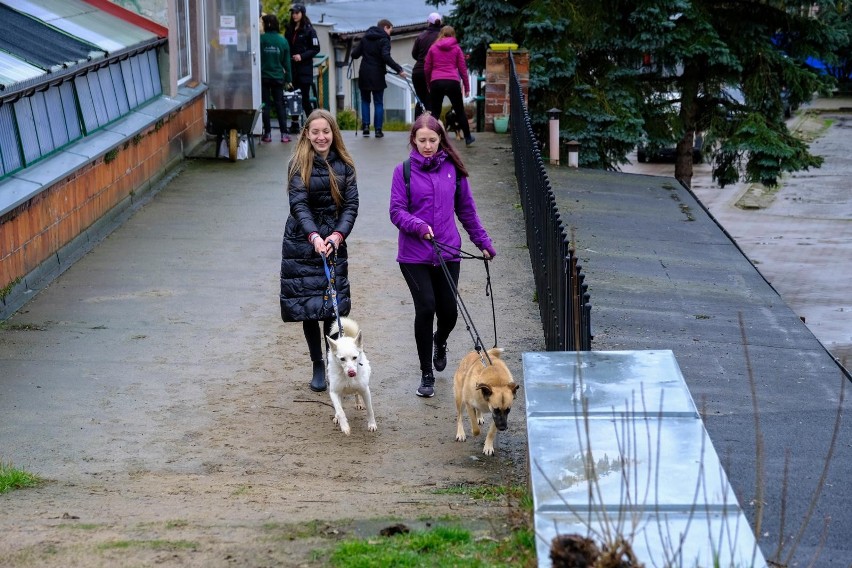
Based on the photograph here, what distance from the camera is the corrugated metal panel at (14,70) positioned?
9.95 meters

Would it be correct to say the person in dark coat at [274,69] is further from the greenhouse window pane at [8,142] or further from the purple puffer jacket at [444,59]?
the greenhouse window pane at [8,142]

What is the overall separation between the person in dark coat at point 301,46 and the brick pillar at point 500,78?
317cm

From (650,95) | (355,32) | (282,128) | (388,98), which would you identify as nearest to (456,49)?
(282,128)

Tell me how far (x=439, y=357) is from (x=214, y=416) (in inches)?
66.5

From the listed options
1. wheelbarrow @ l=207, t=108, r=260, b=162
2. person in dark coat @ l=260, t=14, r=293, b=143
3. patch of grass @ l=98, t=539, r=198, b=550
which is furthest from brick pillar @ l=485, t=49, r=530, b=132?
patch of grass @ l=98, t=539, r=198, b=550

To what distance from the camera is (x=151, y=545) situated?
4930 millimetres

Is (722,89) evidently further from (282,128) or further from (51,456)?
(51,456)

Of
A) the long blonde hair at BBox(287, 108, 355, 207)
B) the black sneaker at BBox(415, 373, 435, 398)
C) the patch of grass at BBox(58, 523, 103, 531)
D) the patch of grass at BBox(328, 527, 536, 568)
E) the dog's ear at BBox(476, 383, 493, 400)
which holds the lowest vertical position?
the black sneaker at BBox(415, 373, 435, 398)

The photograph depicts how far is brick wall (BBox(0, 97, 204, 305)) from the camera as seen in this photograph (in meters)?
9.89

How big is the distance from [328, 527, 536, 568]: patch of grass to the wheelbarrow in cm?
1240

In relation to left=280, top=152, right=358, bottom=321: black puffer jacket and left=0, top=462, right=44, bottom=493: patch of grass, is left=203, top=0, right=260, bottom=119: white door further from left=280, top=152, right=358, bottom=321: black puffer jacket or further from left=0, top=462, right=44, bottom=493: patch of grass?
left=0, top=462, right=44, bottom=493: patch of grass

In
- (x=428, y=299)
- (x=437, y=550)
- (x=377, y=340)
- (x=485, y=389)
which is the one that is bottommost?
(x=377, y=340)

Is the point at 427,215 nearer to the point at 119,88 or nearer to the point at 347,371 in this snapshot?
the point at 347,371

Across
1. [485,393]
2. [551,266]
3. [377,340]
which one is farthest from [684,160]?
[485,393]
